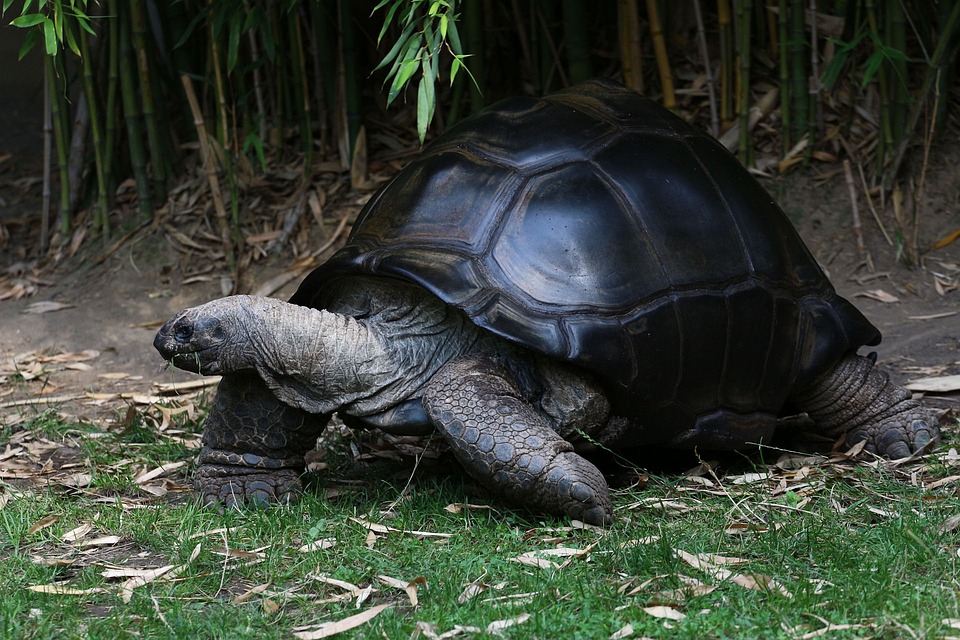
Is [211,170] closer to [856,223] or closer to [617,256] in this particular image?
[617,256]

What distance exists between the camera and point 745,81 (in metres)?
5.83

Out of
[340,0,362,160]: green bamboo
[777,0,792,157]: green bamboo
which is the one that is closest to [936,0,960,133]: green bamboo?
[777,0,792,157]: green bamboo

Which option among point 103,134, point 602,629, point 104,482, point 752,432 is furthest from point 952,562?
point 103,134

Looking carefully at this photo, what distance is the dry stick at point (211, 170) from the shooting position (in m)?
5.99

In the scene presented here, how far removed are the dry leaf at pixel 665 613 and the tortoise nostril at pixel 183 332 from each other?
168cm

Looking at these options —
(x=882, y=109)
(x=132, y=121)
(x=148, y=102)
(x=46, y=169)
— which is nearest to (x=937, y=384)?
(x=882, y=109)

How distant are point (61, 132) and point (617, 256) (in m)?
4.18

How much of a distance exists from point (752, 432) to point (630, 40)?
9.24 feet

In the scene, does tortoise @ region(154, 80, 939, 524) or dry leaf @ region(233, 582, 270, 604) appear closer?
dry leaf @ region(233, 582, 270, 604)

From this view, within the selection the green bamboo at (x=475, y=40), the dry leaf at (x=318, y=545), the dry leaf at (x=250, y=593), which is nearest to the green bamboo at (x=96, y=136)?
the green bamboo at (x=475, y=40)

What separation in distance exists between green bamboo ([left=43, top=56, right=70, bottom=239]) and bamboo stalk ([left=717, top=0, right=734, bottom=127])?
3.57 m

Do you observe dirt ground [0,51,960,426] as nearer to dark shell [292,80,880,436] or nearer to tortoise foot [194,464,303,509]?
dark shell [292,80,880,436]

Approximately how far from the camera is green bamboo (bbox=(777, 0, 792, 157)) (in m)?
5.80

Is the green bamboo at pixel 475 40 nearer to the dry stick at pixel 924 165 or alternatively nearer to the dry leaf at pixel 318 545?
the dry stick at pixel 924 165
